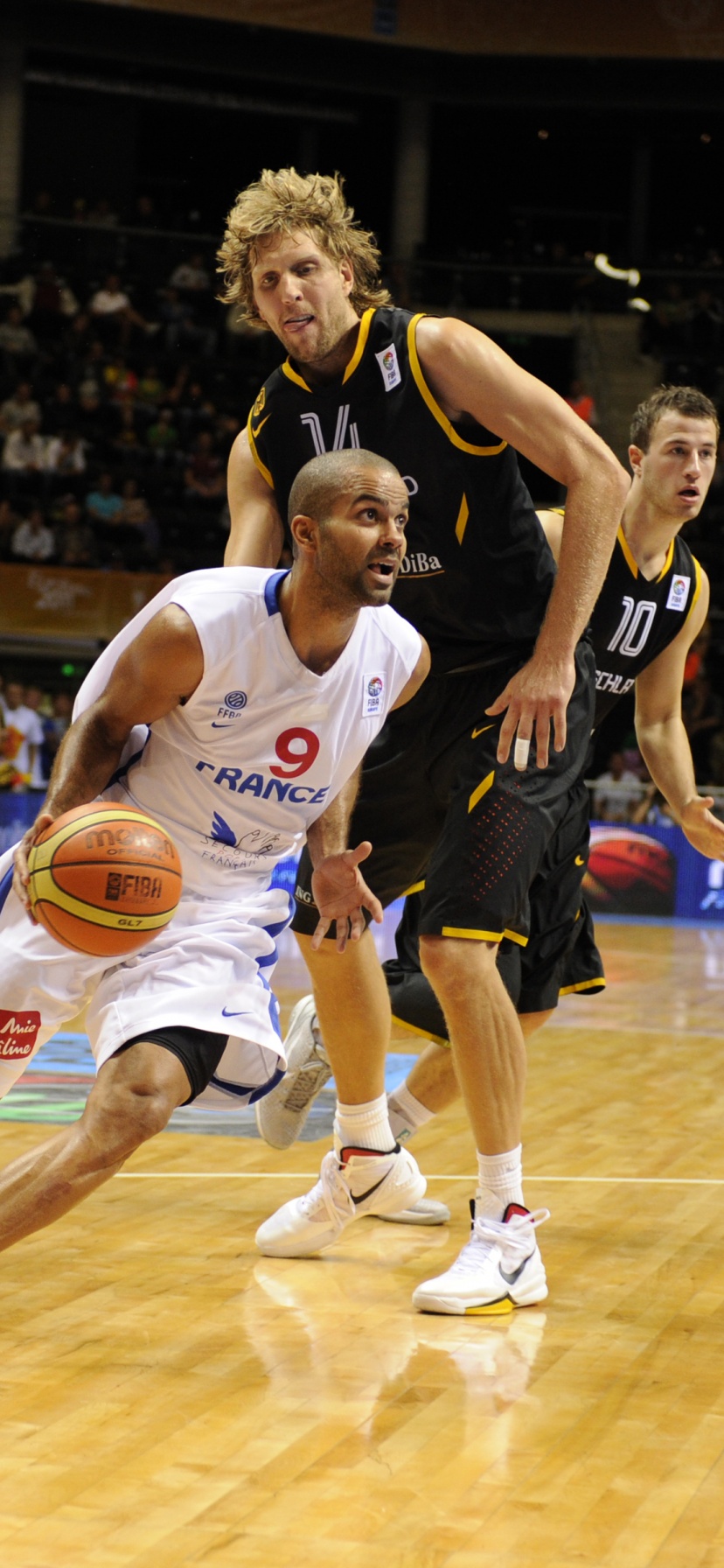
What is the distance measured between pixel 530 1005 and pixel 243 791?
4.32ft

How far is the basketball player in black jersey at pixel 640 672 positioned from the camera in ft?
13.6

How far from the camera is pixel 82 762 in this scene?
3119 millimetres

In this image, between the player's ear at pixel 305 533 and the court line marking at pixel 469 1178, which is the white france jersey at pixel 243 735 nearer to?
the player's ear at pixel 305 533

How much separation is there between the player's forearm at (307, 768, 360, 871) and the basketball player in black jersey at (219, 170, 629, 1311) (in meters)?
0.25

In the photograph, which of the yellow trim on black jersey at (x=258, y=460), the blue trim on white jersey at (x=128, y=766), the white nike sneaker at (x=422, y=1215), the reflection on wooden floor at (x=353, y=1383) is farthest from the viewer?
the white nike sneaker at (x=422, y=1215)

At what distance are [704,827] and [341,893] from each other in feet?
3.84

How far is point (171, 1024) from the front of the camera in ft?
9.93

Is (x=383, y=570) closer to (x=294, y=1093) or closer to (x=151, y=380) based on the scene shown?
(x=294, y=1093)

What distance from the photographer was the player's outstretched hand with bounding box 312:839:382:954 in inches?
131

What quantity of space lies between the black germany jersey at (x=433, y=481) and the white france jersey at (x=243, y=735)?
308mm

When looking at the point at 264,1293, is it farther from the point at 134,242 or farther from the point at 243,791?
the point at 134,242

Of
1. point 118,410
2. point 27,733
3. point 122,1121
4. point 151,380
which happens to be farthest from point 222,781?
point 151,380

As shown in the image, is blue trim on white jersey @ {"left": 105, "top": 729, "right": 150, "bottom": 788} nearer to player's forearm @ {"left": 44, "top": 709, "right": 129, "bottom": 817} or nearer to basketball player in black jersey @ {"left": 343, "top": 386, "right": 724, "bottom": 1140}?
player's forearm @ {"left": 44, "top": 709, "right": 129, "bottom": 817}

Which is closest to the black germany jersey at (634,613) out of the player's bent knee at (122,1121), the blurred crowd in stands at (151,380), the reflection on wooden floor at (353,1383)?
the reflection on wooden floor at (353,1383)
